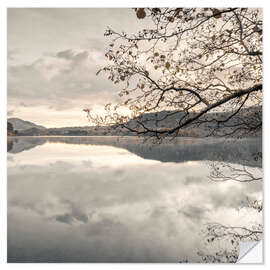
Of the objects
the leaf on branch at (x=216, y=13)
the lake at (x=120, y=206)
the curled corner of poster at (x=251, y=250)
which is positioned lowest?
the curled corner of poster at (x=251, y=250)

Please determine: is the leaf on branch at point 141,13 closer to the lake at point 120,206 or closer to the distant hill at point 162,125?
the distant hill at point 162,125

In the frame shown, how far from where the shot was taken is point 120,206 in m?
2.76

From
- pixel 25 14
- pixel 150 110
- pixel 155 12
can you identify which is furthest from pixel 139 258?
pixel 25 14

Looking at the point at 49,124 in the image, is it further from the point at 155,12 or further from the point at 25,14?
the point at 155,12

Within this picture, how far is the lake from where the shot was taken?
270 cm

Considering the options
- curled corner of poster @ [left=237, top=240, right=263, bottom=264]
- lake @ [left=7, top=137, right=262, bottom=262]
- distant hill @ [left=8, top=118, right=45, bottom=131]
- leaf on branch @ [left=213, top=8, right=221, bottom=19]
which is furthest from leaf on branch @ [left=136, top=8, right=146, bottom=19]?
curled corner of poster @ [left=237, top=240, right=263, bottom=264]

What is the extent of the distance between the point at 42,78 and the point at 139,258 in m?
2.10

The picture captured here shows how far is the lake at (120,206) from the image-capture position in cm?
270

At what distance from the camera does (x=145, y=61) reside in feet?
9.02

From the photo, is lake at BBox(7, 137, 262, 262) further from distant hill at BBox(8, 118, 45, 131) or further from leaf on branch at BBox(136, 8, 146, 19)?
leaf on branch at BBox(136, 8, 146, 19)

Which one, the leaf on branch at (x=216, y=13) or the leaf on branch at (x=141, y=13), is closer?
the leaf on branch at (x=216, y=13)

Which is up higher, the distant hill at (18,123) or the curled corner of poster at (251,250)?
the distant hill at (18,123)

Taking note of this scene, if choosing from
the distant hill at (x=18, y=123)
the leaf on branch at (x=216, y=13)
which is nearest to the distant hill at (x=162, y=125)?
the distant hill at (x=18, y=123)
